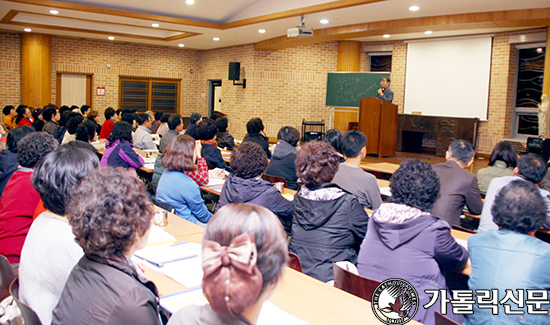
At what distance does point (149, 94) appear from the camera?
15.3m

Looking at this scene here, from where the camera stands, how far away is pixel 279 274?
3.46ft

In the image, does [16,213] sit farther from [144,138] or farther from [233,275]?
[144,138]

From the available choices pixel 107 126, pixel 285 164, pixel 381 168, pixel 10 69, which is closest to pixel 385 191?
pixel 285 164

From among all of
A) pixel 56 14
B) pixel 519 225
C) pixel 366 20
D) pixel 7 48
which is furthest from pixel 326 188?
pixel 7 48

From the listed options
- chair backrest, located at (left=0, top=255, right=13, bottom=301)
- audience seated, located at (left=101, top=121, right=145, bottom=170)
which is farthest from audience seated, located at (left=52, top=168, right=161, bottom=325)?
audience seated, located at (left=101, top=121, right=145, bottom=170)

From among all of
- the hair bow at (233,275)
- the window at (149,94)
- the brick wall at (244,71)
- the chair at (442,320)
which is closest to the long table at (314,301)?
the chair at (442,320)

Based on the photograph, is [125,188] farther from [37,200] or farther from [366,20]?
[366,20]

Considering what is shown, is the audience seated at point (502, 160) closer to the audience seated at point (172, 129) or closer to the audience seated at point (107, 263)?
the audience seated at point (107, 263)

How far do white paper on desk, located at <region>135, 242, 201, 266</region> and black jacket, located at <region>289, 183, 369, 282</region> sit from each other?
0.65 meters

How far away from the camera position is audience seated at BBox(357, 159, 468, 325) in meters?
2.26

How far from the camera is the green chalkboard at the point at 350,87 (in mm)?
12523

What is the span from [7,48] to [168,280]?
13.5 m

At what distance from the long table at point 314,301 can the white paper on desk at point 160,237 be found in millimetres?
387

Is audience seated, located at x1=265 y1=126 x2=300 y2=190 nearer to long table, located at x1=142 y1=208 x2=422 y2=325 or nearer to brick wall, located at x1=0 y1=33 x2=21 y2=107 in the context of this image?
long table, located at x1=142 y1=208 x2=422 y2=325
